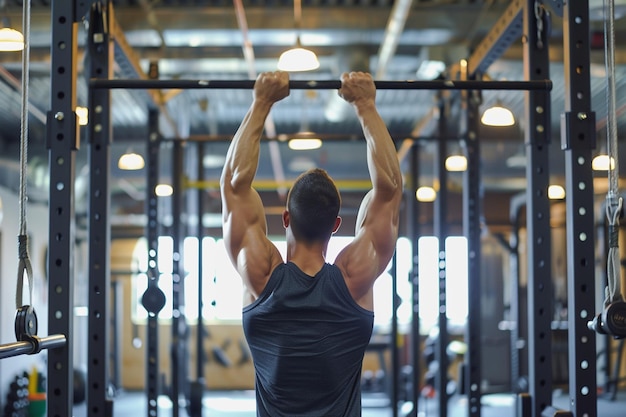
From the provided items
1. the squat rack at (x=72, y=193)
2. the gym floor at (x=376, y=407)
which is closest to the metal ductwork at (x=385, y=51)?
the squat rack at (x=72, y=193)

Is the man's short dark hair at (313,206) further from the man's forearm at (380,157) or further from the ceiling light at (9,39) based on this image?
the ceiling light at (9,39)

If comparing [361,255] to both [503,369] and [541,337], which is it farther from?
[503,369]

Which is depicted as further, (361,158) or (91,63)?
(361,158)

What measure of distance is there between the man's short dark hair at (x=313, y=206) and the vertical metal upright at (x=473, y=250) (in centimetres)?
310

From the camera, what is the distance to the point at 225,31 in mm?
6879

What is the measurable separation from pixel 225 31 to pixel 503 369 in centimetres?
979

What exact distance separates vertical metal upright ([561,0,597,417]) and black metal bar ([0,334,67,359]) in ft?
5.74

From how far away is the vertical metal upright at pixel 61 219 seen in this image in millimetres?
3102

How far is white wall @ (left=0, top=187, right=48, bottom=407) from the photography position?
37.6 feet

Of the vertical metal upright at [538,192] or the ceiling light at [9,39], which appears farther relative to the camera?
the ceiling light at [9,39]

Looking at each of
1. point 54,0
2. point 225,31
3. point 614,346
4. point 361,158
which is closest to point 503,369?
point 614,346

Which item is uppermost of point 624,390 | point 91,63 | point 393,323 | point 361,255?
point 91,63

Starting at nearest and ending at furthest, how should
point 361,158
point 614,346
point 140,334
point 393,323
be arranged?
point 393,323
point 361,158
point 614,346
point 140,334

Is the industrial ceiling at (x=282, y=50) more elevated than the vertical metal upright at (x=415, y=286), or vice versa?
the industrial ceiling at (x=282, y=50)
